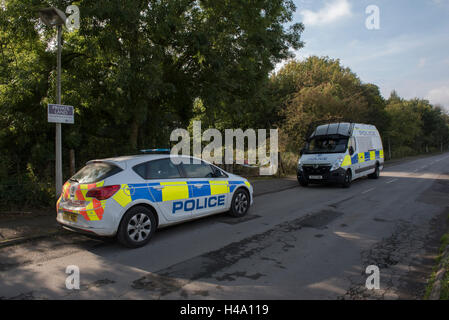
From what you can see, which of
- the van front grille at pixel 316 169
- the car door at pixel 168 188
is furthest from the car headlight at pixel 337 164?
the car door at pixel 168 188

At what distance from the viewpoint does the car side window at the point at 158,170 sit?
532 cm

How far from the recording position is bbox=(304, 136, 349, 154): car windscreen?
12328 millimetres

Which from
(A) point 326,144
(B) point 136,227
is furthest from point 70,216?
(A) point 326,144

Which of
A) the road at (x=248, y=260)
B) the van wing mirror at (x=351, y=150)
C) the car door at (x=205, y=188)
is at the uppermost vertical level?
the van wing mirror at (x=351, y=150)

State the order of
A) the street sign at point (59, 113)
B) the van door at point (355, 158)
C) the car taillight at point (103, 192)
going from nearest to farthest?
the car taillight at point (103, 192) → the street sign at point (59, 113) → the van door at point (355, 158)

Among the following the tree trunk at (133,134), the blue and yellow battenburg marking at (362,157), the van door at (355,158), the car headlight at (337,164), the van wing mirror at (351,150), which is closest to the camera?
the tree trunk at (133,134)

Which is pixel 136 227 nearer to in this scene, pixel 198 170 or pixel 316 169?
pixel 198 170

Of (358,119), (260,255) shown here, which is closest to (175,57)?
(260,255)

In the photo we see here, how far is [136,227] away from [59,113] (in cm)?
337

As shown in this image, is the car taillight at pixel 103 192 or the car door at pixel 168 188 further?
the car door at pixel 168 188

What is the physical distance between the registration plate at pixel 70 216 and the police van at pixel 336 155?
30.6ft

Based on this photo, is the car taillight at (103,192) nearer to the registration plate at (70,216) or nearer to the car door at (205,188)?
the registration plate at (70,216)

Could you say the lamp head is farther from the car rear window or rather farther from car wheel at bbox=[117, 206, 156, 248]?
car wheel at bbox=[117, 206, 156, 248]

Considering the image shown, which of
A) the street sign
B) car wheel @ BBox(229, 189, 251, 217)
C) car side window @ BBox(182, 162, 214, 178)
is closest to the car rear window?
car side window @ BBox(182, 162, 214, 178)
